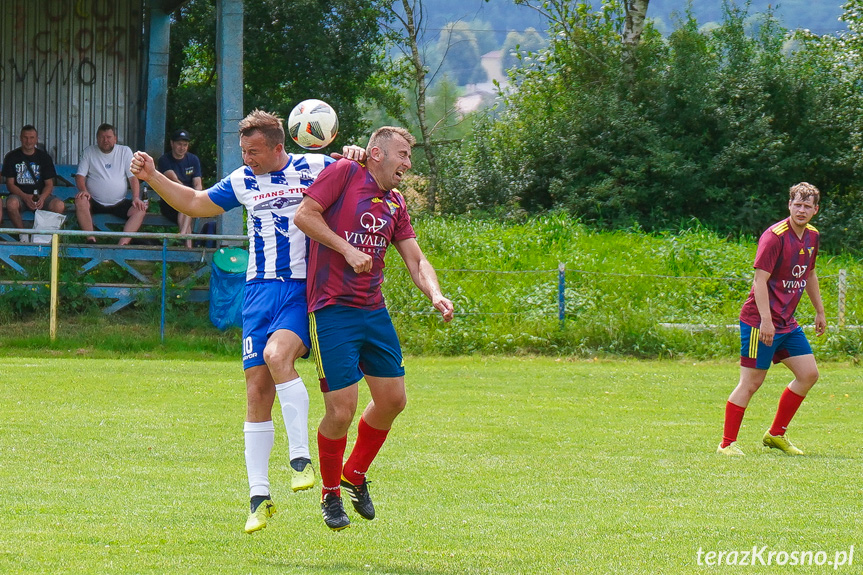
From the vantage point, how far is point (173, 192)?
235 inches

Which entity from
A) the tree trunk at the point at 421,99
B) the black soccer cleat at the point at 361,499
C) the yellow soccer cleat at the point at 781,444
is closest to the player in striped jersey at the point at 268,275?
the black soccer cleat at the point at 361,499

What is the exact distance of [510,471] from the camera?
25.7 feet

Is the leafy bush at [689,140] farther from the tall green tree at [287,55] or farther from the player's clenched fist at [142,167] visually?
the player's clenched fist at [142,167]

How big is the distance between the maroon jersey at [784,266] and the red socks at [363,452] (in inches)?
155

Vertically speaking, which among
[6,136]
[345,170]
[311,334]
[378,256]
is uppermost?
[6,136]

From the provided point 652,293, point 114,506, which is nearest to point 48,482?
point 114,506

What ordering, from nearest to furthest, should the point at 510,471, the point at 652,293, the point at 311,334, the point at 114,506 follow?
the point at 311,334, the point at 114,506, the point at 510,471, the point at 652,293

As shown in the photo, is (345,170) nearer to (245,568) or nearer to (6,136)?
(245,568)

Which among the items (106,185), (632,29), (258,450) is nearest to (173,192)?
(258,450)

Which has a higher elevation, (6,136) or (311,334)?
(6,136)

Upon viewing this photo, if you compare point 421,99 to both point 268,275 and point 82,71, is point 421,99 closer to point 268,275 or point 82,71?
point 82,71

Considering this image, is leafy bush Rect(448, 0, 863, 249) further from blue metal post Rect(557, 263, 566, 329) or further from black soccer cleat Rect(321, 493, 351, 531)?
black soccer cleat Rect(321, 493, 351, 531)

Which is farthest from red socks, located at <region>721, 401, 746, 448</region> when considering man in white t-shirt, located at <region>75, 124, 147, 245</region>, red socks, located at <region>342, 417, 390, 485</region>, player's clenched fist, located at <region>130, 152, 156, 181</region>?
man in white t-shirt, located at <region>75, 124, 147, 245</region>

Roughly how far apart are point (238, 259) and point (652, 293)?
7192 millimetres
